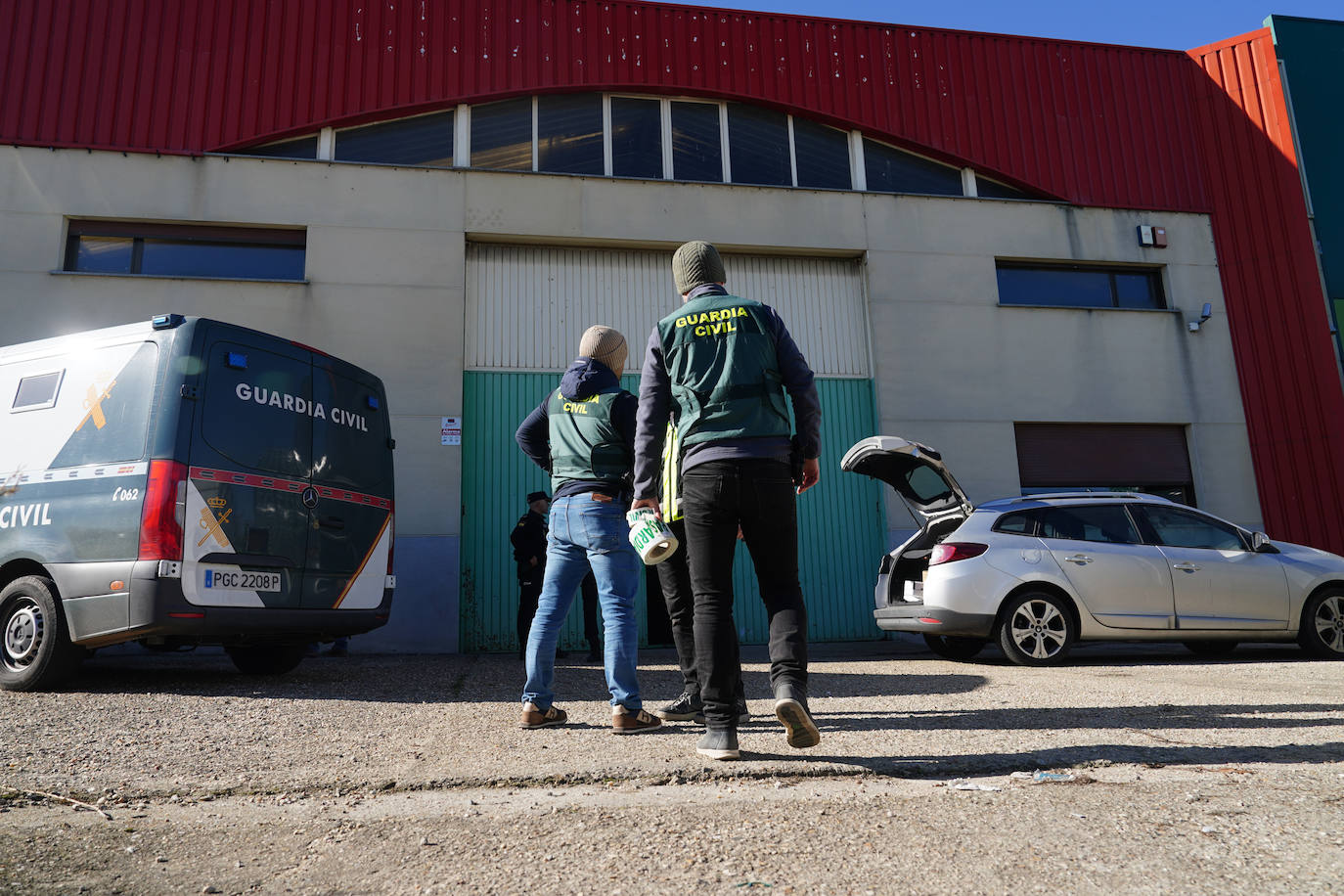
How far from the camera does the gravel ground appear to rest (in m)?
2.04

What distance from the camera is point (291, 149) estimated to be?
1095cm

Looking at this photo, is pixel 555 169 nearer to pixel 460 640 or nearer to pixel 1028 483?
pixel 460 640

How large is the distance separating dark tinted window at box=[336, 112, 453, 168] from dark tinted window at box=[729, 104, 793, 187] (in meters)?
3.79

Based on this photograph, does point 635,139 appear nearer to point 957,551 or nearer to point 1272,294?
point 957,551

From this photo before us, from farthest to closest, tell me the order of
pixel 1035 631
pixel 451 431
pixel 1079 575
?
pixel 451 431, pixel 1079 575, pixel 1035 631

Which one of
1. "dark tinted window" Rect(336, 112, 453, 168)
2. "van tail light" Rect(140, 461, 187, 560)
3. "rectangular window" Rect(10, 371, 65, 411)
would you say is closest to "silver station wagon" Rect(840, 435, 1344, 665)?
"van tail light" Rect(140, 461, 187, 560)

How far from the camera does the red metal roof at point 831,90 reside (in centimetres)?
→ 1049

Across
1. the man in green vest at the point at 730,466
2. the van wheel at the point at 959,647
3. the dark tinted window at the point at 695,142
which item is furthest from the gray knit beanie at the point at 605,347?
the dark tinted window at the point at 695,142

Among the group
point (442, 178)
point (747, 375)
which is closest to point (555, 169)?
point (442, 178)

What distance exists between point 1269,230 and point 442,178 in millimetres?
11637

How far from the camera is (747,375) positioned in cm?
328

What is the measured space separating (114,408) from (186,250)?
604cm

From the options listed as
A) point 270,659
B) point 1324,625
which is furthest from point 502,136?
point 1324,625

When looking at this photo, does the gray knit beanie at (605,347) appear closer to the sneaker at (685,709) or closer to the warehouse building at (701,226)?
the sneaker at (685,709)
